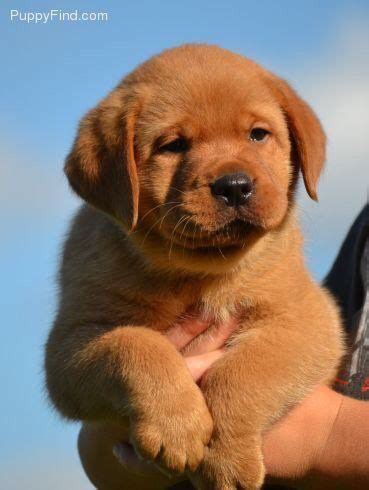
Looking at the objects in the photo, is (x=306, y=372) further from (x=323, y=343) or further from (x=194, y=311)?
(x=194, y=311)

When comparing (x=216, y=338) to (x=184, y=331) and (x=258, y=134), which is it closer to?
(x=184, y=331)

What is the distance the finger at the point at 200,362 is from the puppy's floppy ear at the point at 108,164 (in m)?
0.80

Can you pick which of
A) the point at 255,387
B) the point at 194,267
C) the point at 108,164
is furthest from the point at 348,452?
the point at 108,164

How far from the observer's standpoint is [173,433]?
3975mm

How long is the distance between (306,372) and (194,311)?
0.70 meters

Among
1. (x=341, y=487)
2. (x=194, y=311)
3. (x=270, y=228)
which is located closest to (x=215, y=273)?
(x=194, y=311)

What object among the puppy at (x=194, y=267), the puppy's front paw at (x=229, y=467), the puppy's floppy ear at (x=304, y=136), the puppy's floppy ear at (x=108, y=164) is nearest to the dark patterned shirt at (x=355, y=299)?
the puppy at (x=194, y=267)

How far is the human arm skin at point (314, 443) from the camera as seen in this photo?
439 cm

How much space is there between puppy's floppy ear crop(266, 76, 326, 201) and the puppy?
0.01 metres

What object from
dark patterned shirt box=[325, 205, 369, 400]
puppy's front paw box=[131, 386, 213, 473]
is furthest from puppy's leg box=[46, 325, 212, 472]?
dark patterned shirt box=[325, 205, 369, 400]

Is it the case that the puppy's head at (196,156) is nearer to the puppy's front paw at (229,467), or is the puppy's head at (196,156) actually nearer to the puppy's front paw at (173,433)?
the puppy's front paw at (173,433)

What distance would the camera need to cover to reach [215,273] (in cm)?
466

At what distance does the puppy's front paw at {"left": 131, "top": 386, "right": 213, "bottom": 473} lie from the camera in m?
3.98

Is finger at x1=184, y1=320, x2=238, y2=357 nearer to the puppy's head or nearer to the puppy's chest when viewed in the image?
the puppy's chest
